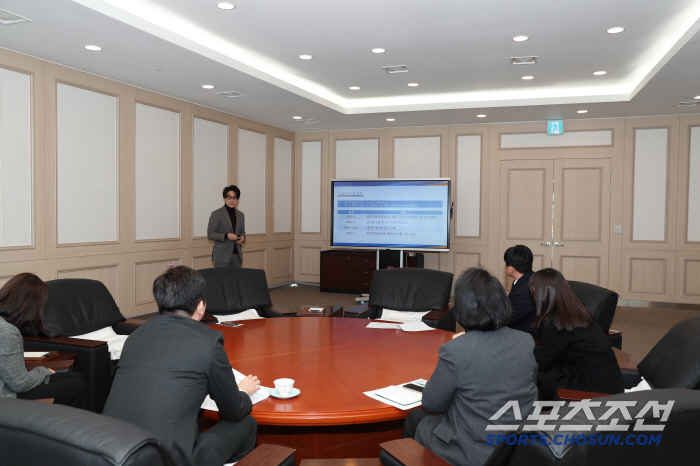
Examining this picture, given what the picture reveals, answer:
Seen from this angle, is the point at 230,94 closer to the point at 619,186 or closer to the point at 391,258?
the point at 391,258

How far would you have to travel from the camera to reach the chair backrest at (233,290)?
4.17 metres

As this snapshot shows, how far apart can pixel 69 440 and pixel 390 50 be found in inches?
194

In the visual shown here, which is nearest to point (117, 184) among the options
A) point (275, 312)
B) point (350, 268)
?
point (275, 312)

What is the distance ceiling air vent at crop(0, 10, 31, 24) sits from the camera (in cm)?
376

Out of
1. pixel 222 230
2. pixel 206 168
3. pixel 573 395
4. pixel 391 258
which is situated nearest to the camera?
pixel 573 395

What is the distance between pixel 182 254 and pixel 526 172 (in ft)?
17.4

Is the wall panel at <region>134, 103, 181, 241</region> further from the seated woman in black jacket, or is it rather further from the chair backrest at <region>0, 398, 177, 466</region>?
the chair backrest at <region>0, 398, 177, 466</region>

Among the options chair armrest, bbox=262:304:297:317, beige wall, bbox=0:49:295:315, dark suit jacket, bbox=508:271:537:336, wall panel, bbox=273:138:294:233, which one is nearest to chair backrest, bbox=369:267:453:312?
chair armrest, bbox=262:304:297:317

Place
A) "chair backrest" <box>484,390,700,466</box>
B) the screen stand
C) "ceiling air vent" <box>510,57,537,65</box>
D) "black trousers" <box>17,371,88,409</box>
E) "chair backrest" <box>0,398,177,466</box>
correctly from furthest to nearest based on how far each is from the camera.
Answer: the screen stand, "ceiling air vent" <box>510,57,537,65</box>, "black trousers" <box>17,371,88,409</box>, "chair backrest" <box>484,390,700,466</box>, "chair backrest" <box>0,398,177,466</box>

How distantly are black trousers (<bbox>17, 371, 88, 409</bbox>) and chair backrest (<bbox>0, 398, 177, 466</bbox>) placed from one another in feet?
5.66

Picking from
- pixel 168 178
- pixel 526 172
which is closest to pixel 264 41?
pixel 168 178

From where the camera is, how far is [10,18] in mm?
3859

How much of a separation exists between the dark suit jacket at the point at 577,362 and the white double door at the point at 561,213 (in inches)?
217

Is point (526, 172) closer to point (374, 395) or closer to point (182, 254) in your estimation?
point (182, 254)
